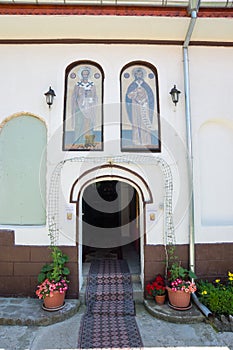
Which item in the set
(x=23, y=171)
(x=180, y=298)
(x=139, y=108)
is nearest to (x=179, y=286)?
(x=180, y=298)

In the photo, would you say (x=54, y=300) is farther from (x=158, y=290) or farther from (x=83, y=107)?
(x=83, y=107)

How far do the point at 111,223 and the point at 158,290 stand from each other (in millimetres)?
5109

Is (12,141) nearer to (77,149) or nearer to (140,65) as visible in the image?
(77,149)

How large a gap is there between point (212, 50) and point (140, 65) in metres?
1.57

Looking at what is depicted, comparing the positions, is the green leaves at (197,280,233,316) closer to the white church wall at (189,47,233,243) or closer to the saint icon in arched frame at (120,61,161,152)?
the white church wall at (189,47,233,243)

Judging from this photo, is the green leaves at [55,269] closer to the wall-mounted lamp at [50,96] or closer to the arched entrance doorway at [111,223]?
the arched entrance doorway at [111,223]

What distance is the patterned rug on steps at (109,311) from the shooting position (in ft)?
12.9

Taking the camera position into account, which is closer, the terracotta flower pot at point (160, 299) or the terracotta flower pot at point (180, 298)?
the terracotta flower pot at point (180, 298)

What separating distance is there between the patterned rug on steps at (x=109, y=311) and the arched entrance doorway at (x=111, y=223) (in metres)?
0.45

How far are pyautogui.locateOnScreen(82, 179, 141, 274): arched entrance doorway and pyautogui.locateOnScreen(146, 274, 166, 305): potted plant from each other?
0.77 meters

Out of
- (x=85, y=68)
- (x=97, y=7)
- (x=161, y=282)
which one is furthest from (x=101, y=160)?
(x=97, y=7)

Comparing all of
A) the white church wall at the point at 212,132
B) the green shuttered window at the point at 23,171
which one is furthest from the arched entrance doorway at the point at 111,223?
the green shuttered window at the point at 23,171

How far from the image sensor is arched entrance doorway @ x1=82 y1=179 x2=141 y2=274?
6996 millimetres

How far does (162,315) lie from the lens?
4.58 meters
